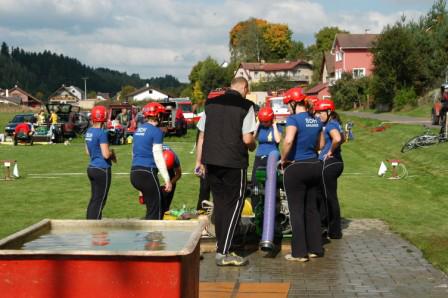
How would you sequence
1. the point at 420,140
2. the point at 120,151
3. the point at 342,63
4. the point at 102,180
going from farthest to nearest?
the point at 342,63
the point at 120,151
the point at 420,140
the point at 102,180

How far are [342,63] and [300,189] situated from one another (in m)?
85.0

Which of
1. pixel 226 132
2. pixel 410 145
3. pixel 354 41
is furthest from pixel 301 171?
pixel 354 41

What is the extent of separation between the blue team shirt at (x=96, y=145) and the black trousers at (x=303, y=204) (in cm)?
239

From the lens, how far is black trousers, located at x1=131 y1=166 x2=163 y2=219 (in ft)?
29.3

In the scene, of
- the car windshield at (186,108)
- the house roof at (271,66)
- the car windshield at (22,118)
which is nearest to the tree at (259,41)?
the house roof at (271,66)

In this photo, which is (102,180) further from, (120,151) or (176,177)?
(120,151)

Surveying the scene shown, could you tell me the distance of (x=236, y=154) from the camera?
8031mm

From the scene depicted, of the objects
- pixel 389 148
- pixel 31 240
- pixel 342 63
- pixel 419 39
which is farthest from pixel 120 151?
pixel 342 63

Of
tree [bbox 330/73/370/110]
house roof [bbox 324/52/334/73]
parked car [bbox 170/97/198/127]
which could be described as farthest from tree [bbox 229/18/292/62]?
parked car [bbox 170/97/198/127]

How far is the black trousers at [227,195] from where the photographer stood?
8086mm

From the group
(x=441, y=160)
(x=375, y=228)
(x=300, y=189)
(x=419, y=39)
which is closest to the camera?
(x=300, y=189)

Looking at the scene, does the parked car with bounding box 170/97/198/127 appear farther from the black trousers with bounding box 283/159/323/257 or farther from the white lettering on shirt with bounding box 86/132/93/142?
the black trousers with bounding box 283/159/323/257

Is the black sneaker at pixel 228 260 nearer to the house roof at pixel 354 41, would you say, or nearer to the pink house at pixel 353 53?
the pink house at pixel 353 53

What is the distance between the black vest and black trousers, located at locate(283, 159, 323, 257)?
2.44 ft
